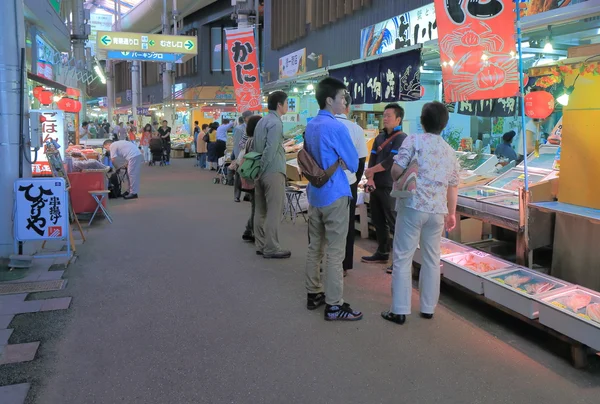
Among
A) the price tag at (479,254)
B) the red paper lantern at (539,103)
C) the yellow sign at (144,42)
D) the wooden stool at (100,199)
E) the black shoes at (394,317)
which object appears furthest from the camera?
the yellow sign at (144,42)

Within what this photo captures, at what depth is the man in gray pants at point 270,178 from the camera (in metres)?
6.16

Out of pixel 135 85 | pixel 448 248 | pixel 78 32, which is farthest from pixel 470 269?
pixel 135 85

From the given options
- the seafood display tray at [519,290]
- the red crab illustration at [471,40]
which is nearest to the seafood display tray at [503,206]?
the seafood display tray at [519,290]

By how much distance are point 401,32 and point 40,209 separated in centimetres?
773

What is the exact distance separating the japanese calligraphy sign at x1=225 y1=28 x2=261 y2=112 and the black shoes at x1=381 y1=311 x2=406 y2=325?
9307mm

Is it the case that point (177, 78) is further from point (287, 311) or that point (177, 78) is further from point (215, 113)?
point (287, 311)

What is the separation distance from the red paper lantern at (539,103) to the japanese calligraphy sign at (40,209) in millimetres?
5507

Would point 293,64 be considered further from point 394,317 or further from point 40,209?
point 394,317

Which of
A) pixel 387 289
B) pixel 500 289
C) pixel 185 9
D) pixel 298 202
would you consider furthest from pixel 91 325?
pixel 185 9

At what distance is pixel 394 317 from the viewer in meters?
4.42

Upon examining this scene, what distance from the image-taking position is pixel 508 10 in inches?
185

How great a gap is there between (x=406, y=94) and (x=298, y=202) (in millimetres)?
2656

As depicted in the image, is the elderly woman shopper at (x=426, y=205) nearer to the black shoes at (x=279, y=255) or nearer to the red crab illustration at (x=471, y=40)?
the red crab illustration at (x=471, y=40)

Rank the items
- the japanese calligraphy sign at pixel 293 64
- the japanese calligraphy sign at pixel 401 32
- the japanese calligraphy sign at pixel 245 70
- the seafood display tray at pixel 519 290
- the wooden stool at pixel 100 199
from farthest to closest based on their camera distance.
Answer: the japanese calligraphy sign at pixel 293 64 → the japanese calligraphy sign at pixel 245 70 → the japanese calligraphy sign at pixel 401 32 → the wooden stool at pixel 100 199 → the seafood display tray at pixel 519 290
